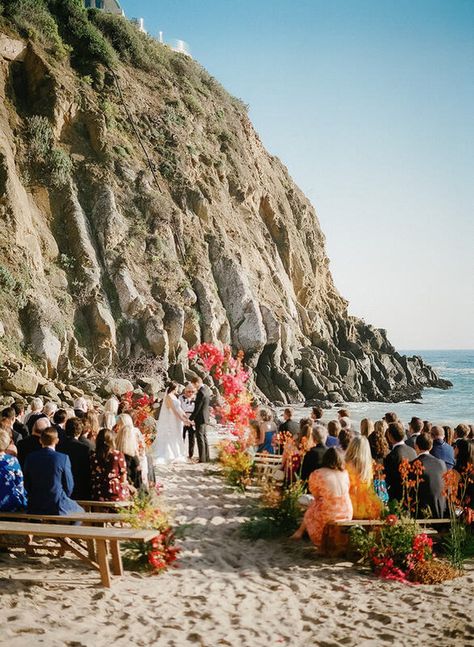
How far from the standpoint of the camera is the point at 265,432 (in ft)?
41.2

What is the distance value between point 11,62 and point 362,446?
3253 centimetres

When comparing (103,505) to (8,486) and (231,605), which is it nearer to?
(8,486)

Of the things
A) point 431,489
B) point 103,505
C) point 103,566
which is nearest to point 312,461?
point 431,489

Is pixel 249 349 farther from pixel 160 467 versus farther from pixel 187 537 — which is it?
pixel 187 537

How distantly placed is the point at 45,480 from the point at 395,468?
4.96 metres

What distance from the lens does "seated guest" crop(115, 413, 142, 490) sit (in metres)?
8.38

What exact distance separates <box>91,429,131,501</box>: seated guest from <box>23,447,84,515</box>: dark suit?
3.64 ft

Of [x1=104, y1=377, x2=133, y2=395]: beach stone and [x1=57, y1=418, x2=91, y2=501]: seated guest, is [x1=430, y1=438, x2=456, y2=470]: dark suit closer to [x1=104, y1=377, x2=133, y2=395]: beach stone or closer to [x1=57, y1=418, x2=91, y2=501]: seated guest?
[x1=57, y1=418, x2=91, y2=501]: seated guest

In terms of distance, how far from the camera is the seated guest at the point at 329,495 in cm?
730

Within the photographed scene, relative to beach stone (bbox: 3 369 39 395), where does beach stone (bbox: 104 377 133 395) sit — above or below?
below

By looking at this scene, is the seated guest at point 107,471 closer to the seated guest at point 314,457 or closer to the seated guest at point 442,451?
the seated guest at point 314,457

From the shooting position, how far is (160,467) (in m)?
13.2

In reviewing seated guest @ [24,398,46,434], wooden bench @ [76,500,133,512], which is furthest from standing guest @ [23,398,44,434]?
wooden bench @ [76,500,133,512]

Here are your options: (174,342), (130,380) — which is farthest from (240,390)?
(174,342)
